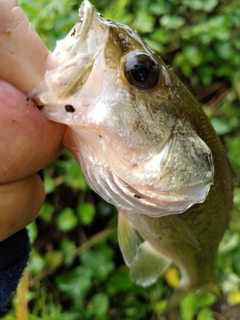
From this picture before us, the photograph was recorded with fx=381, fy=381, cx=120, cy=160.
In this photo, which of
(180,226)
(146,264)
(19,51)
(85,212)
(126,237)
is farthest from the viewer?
(85,212)

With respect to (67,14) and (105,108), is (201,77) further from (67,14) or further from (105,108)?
(105,108)

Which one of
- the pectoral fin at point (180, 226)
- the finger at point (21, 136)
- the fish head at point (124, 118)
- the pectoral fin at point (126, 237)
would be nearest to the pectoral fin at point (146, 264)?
the pectoral fin at point (126, 237)

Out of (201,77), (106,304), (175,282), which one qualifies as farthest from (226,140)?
(106,304)

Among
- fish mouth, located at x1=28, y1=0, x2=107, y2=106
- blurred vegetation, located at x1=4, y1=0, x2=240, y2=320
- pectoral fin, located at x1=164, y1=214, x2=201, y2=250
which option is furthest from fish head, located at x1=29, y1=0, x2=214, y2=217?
blurred vegetation, located at x1=4, y1=0, x2=240, y2=320

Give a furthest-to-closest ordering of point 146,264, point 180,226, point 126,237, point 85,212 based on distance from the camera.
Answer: point 85,212 → point 146,264 → point 126,237 → point 180,226

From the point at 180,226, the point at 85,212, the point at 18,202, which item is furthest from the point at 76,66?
the point at 85,212

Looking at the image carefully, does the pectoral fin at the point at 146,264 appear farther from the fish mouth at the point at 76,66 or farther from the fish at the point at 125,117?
the fish mouth at the point at 76,66

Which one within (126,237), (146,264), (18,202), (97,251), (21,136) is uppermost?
(21,136)

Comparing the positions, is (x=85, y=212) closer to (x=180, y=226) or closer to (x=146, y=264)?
(x=146, y=264)
